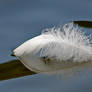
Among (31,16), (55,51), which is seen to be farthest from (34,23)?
→ (55,51)

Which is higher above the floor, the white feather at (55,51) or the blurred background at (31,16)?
the blurred background at (31,16)

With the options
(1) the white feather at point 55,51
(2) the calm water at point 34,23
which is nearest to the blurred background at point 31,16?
(2) the calm water at point 34,23

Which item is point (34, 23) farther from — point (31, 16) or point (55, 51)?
point (55, 51)

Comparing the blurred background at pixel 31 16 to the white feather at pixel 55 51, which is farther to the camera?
the blurred background at pixel 31 16

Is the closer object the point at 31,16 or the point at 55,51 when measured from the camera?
the point at 55,51

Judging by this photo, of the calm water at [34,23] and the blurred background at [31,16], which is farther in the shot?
the blurred background at [31,16]

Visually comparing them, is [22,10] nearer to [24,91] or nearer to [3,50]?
[3,50]

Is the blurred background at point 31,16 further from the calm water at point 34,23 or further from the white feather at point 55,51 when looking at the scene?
the white feather at point 55,51

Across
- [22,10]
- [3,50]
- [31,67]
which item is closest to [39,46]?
[31,67]
